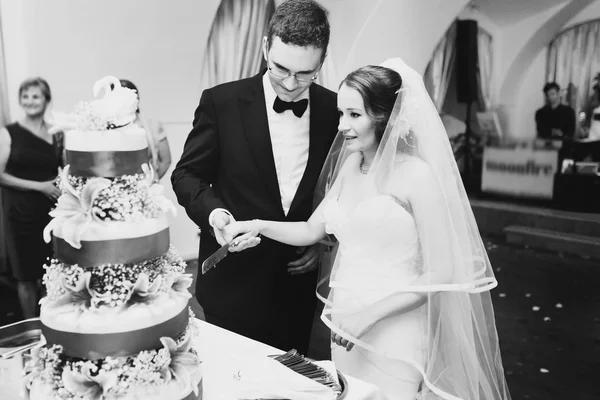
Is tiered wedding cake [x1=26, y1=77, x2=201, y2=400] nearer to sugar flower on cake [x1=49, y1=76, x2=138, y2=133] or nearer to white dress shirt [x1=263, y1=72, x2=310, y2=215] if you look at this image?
sugar flower on cake [x1=49, y1=76, x2=138, y2=133]

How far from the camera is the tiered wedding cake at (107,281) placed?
1062 millimetres

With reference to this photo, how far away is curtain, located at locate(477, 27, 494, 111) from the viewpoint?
10.1 m

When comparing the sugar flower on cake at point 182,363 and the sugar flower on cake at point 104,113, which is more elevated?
the sugar flower on cake at point 104,113

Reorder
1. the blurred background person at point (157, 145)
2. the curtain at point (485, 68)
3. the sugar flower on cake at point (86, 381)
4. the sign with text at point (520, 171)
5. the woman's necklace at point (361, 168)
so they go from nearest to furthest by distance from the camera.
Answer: the sugar flower on cake at point (86, 381) → the woman's necklace at point (361, 168) → the blurred background person at point (157, 145) → the sign with text at point (520, 171) → the curtain at point (485, 68)

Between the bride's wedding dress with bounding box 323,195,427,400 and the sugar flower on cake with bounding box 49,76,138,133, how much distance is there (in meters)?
0.98

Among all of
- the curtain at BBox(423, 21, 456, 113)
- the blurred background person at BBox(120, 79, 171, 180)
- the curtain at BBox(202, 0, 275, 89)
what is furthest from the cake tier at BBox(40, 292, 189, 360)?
the curtain at BBox(423, 21, 456, 113)

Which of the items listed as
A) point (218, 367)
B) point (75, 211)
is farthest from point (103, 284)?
point (218, 367)

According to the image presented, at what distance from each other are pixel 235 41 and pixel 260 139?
390cm

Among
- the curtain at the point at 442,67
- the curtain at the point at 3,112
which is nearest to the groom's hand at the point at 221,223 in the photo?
the curtain at the point at 3,112

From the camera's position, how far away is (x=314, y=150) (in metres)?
2.16

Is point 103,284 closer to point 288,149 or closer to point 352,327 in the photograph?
A: point 352,327

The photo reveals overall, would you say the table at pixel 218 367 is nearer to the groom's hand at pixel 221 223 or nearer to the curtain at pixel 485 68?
the groom's hand at pixel 221 223

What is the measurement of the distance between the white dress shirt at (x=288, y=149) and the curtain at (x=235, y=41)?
11.9ft

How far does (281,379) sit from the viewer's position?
56.7 inches
